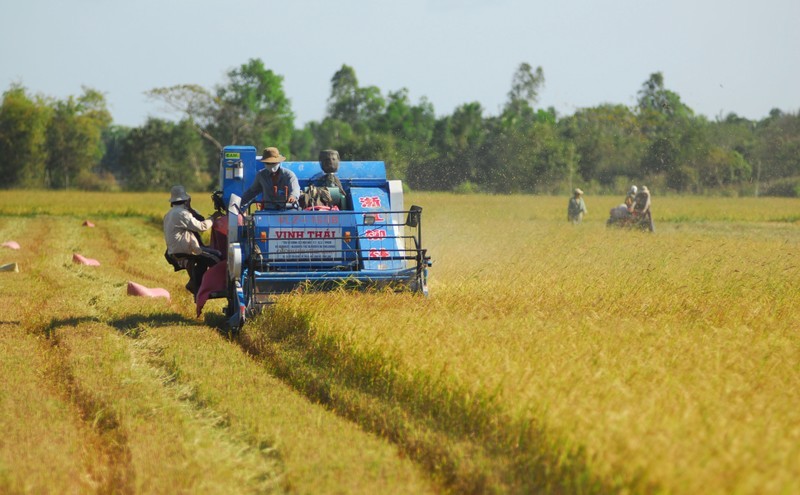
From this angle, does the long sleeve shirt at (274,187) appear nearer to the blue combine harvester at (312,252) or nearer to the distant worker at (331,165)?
the blue combine harvester at (312,252)

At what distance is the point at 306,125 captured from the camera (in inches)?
6299

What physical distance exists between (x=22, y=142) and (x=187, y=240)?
78.2m

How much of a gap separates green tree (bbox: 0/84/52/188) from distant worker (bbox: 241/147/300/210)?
252ft

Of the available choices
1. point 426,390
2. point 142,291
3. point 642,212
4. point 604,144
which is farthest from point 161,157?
point 426,390

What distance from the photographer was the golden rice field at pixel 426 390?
5988 millimetres

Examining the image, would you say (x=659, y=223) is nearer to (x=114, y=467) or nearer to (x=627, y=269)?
(x=627, y=269)

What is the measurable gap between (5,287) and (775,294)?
37.4 ft

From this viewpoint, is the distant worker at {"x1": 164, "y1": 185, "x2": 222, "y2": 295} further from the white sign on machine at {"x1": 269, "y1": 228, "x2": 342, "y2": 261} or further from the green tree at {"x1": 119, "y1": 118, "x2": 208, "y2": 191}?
the green tree at {"x1": 119, "y1": 118, "x2": 208, "y2": 191}

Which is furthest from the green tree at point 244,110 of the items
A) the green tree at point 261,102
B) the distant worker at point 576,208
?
the distant worker at point 576,208

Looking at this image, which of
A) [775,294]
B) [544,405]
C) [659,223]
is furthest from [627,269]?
[659,223]

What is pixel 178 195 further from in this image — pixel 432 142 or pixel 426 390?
pixel 432 142

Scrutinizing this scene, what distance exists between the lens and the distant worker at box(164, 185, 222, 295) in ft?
42.4

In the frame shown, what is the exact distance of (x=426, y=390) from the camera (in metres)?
7.73

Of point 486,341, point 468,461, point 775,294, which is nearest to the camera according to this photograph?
point 468,461
